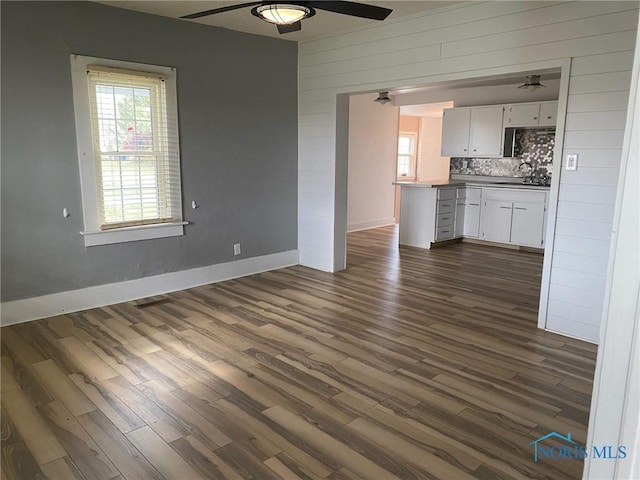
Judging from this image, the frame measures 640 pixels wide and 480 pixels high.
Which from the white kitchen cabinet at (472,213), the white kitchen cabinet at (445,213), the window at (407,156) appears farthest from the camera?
the window at (407,156)

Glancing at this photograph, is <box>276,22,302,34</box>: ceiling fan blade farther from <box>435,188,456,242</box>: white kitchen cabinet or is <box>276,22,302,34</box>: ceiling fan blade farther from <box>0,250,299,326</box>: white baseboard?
<box>435,188,456,242</box>: white kitchen cabinet

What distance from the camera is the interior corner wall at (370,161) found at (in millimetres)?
7867

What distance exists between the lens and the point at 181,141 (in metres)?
4.51

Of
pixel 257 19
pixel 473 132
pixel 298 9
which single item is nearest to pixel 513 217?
pixel 473 132

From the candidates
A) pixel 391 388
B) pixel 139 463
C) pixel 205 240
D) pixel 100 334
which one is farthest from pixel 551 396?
pixel 205 240

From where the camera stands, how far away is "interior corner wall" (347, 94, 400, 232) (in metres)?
7.87

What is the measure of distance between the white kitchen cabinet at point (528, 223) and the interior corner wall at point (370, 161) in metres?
→ 2.60

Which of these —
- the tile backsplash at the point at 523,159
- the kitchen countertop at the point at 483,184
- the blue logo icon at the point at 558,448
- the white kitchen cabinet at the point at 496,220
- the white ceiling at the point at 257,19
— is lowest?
the blue logo icon at the point at 558,448

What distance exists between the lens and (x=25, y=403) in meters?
2.59

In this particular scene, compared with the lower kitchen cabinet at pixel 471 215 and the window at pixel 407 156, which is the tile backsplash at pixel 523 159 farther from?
the window at pixel 407 156

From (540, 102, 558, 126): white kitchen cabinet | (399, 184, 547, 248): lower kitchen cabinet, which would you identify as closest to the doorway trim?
(399, 184, 547, 248): lower kitchen cabinet

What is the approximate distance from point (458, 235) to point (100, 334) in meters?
5.41

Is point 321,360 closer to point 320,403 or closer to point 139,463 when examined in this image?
point 320,403

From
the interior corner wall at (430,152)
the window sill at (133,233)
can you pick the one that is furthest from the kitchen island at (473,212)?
the window sill at (133,233)
